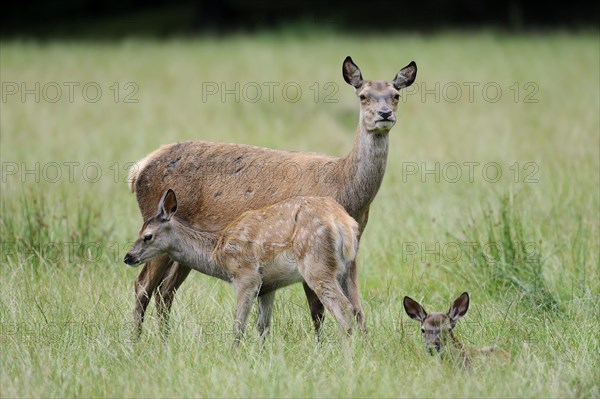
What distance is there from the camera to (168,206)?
6.88 meters

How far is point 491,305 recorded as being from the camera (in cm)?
719

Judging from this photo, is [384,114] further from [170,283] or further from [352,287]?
[170,283]

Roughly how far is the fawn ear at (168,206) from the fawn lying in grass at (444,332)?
1.68 meters

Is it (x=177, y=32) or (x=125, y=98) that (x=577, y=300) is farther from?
(x=177, y=32)

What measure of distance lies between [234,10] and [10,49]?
484 inches

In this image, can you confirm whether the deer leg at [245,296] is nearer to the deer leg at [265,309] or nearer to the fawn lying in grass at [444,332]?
the deer leg at [265,309]

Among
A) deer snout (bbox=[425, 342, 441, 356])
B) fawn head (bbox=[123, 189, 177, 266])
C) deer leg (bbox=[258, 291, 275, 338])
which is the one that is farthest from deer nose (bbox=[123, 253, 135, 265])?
deer snout (bbox=[425, 342, 441, 356])

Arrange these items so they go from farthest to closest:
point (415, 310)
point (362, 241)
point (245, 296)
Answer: point (362, 241), point (245, 296), point (415, 310)

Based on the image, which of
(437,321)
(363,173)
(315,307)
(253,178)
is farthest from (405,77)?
(437,321)

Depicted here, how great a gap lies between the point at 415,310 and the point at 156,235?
1750mm

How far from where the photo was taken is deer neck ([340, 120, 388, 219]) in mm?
6914

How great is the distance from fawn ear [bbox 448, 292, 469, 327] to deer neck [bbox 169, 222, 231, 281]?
58.5 inches

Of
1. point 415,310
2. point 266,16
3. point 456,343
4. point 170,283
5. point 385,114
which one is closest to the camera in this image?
point 456,343

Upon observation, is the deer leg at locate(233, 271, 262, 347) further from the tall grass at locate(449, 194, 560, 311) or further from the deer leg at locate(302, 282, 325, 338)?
the tall grass at locate(449, 194, 560, 311)
